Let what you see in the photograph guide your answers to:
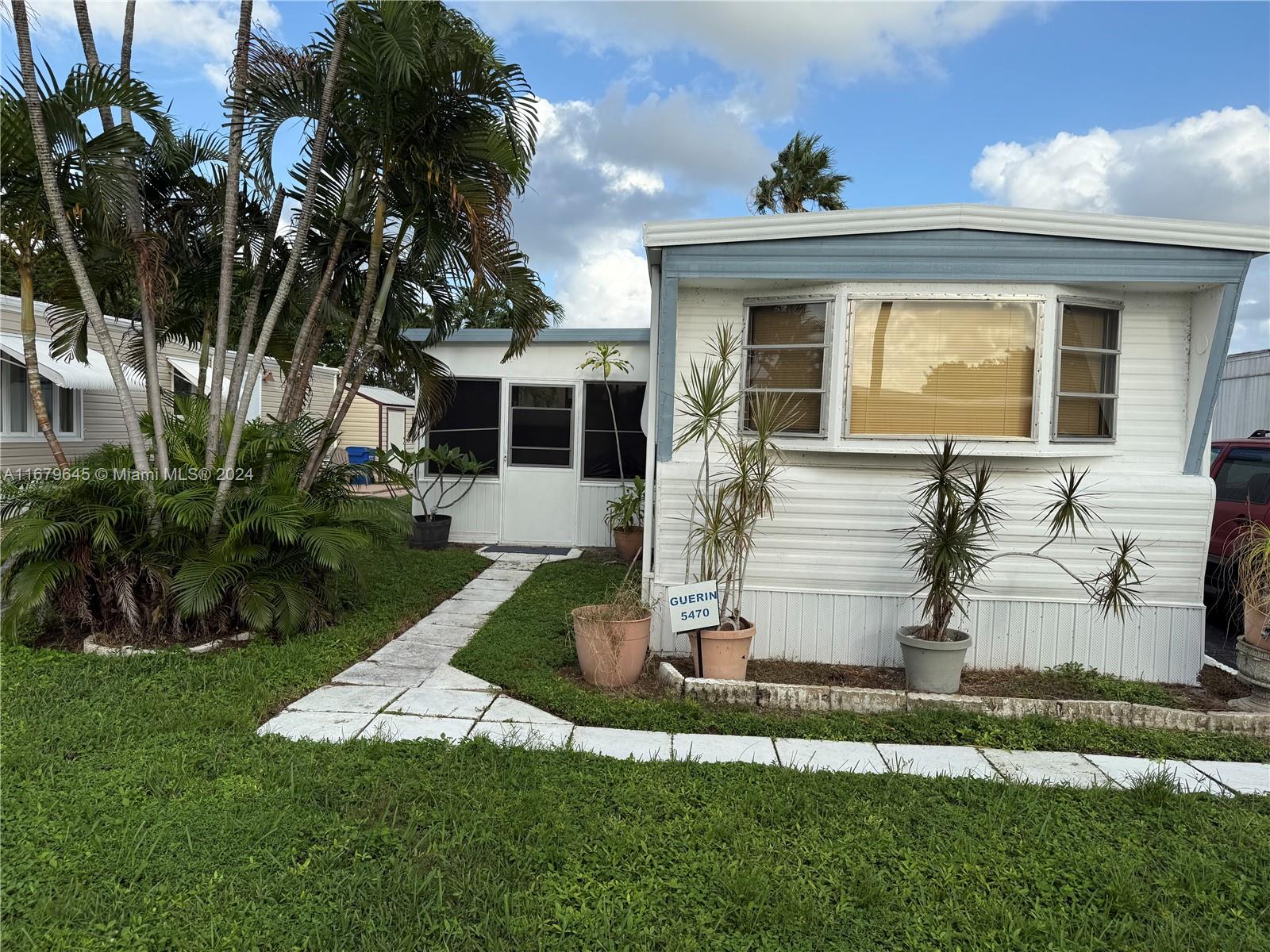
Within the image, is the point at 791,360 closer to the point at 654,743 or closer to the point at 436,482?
the point at 654,743

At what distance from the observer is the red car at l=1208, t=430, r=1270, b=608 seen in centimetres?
670

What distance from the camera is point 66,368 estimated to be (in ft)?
A: 30.3

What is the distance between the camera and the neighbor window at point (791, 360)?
214 inches

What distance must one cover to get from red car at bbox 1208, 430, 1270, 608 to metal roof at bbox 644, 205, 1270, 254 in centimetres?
268

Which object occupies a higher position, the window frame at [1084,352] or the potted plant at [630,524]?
the window frame at [1084,352]

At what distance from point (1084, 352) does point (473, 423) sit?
686 centimetres

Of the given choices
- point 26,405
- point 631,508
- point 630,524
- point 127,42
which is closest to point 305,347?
point 127,42

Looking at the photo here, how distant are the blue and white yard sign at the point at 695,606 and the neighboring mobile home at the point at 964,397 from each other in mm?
659

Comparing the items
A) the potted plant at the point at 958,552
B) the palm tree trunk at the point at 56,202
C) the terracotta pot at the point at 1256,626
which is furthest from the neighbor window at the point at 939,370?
the palm tree trunk at the point at 56,202

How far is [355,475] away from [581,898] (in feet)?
15.8

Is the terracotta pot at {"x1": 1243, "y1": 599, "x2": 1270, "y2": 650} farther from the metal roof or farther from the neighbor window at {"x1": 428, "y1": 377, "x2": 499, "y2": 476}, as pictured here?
the neighbor window at {"x1": 428, "y1": 377, "x2": 499, "y2": 476}

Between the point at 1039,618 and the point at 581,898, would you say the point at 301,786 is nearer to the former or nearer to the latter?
the point at 581,898

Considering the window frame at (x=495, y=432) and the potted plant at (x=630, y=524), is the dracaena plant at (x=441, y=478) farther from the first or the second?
the potted plant at (x=630, y=524)

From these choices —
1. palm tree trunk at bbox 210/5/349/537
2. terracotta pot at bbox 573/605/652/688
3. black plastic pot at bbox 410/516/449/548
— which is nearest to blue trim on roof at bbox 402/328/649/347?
black plastic pot at bbox 410/516/449/548
